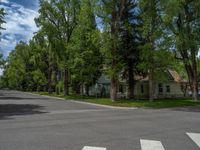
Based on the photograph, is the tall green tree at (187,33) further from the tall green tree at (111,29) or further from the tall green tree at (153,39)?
the tall green tree at (111,29)

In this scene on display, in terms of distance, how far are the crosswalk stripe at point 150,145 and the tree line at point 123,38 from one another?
24.4 m

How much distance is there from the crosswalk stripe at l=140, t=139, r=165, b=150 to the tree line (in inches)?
959

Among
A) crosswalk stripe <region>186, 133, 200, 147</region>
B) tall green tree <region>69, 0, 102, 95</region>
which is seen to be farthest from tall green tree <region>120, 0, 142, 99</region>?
crosswalk stripe <region>186, 133, 200, 147</region>

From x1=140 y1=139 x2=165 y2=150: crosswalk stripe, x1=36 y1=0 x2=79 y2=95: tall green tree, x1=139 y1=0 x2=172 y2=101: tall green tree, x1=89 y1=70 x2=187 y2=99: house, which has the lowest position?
x1=140 y1=139 x2=165 y2=150: crosswalk stripe

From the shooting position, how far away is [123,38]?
4272cm

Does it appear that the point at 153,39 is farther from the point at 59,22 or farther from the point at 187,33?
the point at 59,22

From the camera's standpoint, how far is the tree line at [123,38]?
114ft

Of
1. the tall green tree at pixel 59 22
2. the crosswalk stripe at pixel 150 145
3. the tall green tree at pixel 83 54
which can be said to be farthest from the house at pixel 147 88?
the crosswalk stripe at pixel 150 145

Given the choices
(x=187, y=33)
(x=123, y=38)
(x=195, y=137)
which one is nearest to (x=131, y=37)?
(x=123, y=38)

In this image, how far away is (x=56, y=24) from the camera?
5188 cm

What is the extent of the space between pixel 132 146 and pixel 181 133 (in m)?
3.49

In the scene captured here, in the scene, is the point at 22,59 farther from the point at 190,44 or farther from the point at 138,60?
the point at 190,44

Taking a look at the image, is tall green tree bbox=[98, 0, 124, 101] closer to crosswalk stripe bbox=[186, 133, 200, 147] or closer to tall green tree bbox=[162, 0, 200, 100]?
tall green tree bbox=[162, 0, 200, 100]

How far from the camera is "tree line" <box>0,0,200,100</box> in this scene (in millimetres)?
34781
